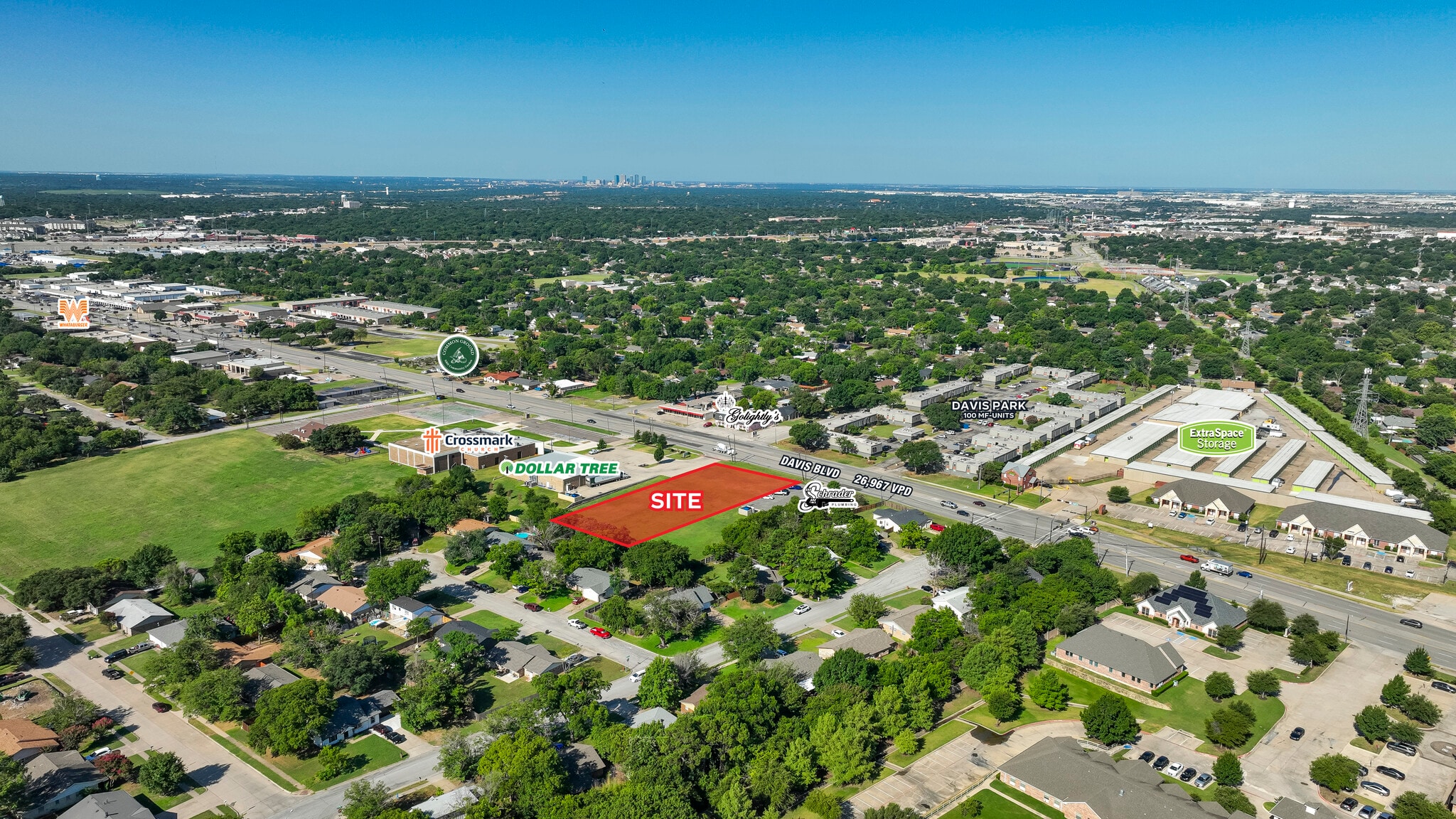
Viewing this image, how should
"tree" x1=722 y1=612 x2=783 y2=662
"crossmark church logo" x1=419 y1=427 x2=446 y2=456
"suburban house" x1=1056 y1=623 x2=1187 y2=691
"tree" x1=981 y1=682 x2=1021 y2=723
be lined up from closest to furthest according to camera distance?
"tree" x1=981 y1=682 x2=1021 y2=723 < "suburban house" x1=1056 y1=623 x2=1187 y2=691 < "tree" x1=722 y1=612 x2=783 y2=662 < "crossmark church logo" x1=419 y1=427 x2=446 y2=456

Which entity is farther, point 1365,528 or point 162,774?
point 1365,528

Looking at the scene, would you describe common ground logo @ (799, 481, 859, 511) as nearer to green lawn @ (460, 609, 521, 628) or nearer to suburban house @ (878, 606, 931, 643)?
suburban house @ (878, 606, 931, 643)

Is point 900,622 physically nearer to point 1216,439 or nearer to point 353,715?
point 353,715

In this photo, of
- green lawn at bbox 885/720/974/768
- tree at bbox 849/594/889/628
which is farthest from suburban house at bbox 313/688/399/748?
tree at bbox 849/594/889/628

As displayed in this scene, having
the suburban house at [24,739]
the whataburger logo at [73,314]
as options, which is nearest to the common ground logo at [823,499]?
the suburban house at [24,739]

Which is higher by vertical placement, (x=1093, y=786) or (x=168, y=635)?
(x=1093, y=786)

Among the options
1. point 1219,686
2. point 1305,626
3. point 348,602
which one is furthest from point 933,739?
point 348,602
